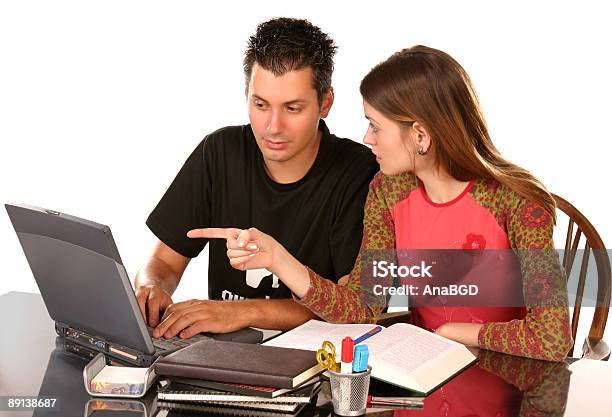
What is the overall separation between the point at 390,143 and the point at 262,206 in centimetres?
46

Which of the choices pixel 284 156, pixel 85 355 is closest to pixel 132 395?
pixel 85 355

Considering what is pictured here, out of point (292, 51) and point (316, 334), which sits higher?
point (292, 51)

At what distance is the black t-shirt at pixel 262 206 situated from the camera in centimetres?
239

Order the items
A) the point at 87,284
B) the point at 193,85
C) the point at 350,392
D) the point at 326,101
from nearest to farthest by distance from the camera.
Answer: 1. the point at 350,392
2. the point at 87,284
3. the point at 326,101
4. the point at 193,85

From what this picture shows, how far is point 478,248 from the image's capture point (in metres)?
2.18

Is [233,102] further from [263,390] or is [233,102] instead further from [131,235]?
[263,390]

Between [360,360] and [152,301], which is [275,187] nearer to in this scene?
[152,301]

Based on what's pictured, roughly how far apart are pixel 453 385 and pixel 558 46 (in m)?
2.12

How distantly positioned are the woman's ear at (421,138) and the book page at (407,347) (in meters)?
0.38

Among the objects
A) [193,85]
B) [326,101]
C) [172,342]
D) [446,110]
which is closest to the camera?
[172,342]

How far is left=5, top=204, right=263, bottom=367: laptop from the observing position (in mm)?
1709

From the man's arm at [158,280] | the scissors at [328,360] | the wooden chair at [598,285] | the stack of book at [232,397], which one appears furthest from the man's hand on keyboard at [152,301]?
the wooden chair at [598,285]

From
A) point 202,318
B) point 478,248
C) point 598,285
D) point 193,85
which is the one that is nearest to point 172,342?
point 202,318

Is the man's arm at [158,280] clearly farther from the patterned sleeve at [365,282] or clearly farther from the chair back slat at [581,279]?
the chair back slat at [581,279]
